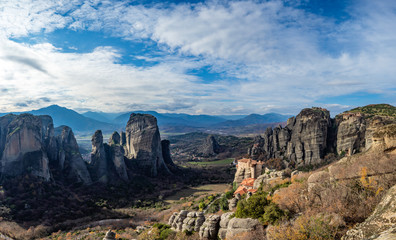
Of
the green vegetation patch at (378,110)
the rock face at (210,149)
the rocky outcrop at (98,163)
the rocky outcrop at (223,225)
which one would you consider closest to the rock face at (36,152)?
the rocky outcrop at (98,163)

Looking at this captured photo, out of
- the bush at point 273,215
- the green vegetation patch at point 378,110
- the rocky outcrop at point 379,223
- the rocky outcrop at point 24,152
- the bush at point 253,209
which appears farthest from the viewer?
the green vegetation patch at point 378,110

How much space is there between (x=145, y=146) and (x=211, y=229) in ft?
205

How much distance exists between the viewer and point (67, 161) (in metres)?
60.7

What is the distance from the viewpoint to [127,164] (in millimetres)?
73625

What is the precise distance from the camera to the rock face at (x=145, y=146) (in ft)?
249

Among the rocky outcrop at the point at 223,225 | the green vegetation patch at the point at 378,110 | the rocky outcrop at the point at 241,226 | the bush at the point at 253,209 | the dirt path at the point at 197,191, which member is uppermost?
the green vegetation patch at the point at 378,110

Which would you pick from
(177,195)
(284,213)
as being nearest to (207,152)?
(177,195)

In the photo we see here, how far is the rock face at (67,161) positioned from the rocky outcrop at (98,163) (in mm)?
2769

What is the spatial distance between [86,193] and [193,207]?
30.5 metres

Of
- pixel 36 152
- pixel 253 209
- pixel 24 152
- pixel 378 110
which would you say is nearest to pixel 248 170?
pixel 253 209

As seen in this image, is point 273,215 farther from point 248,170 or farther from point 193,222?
point 248,170

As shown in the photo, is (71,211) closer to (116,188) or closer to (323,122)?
(116,188)

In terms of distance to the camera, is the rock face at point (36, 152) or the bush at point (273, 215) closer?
the bush at point (273, 215)

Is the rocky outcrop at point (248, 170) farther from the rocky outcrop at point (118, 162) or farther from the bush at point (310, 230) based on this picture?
the rocky outcrop at point (118, 162)
